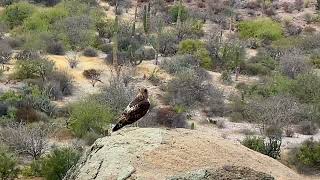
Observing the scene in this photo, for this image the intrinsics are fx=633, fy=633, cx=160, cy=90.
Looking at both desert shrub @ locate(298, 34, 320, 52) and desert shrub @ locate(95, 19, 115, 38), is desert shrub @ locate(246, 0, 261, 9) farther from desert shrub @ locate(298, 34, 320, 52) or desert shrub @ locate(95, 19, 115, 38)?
desert shrub @ locate(95, 19, 115, 38)

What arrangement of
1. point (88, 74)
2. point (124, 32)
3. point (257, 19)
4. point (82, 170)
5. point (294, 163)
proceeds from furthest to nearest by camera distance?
point (257, 19) → point (124, 32) → point (88, 74) → point (294, 163) → point (82, 170)

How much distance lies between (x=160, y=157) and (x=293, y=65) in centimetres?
2328

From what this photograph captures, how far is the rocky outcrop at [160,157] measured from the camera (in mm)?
8229

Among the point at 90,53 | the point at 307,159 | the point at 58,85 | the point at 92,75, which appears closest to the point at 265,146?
the point at 307,159

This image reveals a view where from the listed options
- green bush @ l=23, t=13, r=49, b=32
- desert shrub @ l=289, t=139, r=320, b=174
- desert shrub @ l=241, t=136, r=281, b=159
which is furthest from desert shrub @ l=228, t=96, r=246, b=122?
green bush @ l=23, t=13, r=49, b=32

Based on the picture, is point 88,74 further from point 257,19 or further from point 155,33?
point 257,19

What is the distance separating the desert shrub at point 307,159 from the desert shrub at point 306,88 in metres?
6.83

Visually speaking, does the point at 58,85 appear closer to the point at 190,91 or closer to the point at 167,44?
the point at 190,91

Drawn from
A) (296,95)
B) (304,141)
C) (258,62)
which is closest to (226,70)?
(258,62)

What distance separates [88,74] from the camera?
28594mm

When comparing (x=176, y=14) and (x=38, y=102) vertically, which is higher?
(x=38, y=102)

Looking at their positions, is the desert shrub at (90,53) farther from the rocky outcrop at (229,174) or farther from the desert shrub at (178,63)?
the rocky outcrop at (229,174)

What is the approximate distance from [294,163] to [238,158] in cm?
1103

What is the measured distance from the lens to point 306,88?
2681 cm
